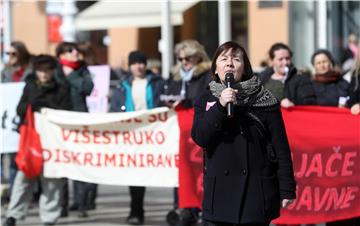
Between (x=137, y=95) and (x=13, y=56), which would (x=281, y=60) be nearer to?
(x=137, y=95)

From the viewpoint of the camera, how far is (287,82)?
8188 mm

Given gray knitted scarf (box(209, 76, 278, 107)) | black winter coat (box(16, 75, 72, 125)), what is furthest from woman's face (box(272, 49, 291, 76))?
gray knitted scarf (box(209, 76, 278, 107))

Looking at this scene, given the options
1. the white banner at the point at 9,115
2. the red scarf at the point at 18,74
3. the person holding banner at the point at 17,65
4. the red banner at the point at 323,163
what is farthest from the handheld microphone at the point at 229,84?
the red scarf at the point at 18,74

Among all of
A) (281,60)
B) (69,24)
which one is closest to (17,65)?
(281,60)

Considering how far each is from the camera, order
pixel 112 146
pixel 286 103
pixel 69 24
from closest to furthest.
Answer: pixel 286 103 → pixel 112 146 → pixel 69 24

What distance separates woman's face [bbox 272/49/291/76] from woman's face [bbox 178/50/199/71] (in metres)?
1.02

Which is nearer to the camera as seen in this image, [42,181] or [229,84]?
[229,84]

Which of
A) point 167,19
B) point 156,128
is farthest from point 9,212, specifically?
point 167,19

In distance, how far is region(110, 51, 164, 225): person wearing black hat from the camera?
9.23 metres

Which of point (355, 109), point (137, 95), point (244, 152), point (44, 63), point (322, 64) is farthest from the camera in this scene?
point (137, 95)

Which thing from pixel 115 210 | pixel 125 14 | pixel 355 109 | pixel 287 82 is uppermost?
pixel 125 14

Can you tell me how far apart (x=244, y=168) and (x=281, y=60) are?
327cm

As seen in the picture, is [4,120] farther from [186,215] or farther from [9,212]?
[186,215]

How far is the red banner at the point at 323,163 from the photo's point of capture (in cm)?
748
